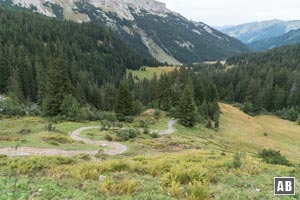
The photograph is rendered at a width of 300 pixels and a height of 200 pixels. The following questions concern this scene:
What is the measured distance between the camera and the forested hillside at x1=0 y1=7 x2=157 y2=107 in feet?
261

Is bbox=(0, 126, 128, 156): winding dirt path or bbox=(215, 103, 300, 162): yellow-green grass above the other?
bbox=(0, 126, 128, 156): winding dirt path

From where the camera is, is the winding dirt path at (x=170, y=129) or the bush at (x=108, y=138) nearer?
the bush at (x=108, y=138)

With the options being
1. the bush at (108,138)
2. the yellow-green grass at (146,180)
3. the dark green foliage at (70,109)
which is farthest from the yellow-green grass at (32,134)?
the yellow-green grass at (146,180)

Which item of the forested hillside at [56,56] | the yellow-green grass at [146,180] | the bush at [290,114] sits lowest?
the bush at [290,114]

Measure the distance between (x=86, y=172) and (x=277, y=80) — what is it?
131 m

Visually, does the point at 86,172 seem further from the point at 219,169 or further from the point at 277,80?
the point at 277,80

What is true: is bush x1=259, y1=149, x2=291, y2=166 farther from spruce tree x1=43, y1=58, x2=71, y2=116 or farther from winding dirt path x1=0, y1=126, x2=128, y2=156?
spruce tree x1=43, y1=58, x2=71, y2=116

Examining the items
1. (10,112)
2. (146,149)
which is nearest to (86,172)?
(146,149)

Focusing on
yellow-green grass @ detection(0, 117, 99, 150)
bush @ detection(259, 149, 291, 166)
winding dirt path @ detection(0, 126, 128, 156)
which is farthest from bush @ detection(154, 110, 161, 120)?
bush @ detection(259, 149, 291, 166)

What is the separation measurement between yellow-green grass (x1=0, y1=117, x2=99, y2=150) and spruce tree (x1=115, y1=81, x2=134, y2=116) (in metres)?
15.8

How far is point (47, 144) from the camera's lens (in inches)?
1134

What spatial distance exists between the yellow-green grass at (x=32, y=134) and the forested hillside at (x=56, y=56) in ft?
46.8

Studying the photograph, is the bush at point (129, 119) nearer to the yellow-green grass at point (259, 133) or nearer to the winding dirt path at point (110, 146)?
the yellow-green grass at point (259, 133)

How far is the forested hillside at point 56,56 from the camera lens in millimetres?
79500
